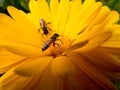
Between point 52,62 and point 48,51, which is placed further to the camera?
point 48,51

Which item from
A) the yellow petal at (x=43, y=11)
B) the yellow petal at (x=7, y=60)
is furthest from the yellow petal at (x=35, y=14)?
the yellow petal at (x=7, y=60)

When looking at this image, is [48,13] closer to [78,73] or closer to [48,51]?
[48,51]

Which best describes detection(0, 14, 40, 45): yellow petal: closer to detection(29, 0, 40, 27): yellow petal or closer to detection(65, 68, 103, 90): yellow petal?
detection(29, 0, 40, 27): yellow petal

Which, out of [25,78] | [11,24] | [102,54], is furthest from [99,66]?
[11,24]

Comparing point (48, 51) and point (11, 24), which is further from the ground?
point (11, 24)

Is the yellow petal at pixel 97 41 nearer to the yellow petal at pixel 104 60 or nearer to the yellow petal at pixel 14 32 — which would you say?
the yellow petal at pixel 104 60

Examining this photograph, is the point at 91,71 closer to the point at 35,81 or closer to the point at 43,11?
the point at 35,81
